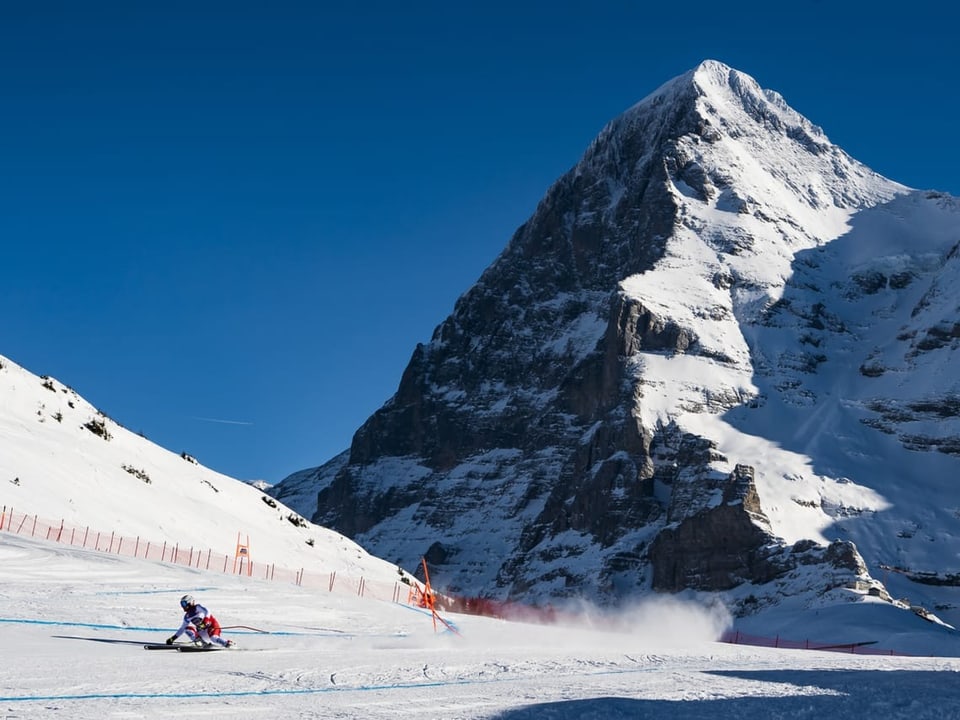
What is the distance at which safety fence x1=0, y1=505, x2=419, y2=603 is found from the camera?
37.2 meters

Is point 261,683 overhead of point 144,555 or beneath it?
beneath

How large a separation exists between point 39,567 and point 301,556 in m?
23.1

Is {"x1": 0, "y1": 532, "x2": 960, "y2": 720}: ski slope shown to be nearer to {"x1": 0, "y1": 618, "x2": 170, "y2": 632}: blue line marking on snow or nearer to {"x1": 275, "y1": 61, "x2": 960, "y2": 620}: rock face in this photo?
{"x1": 0, "y1": 618, "x2": 170, "y2": 632}: blue line marking on snow

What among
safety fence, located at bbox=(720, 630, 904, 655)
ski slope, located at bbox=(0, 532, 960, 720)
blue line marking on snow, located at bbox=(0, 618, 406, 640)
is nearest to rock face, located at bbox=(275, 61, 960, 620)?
safety fence, located at bbox=(720, 630, 904, 655)

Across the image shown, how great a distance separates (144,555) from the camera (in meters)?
40.5

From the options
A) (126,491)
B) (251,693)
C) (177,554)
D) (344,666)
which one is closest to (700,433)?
(126,491)

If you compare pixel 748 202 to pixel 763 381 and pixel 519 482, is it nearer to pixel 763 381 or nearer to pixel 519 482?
pixel 763 381

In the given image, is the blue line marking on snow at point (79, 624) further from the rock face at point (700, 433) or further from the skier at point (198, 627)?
the rock face at point (700, 433)

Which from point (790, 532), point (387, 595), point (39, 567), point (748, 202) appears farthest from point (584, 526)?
point (39, 567)

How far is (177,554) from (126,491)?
6194 mm

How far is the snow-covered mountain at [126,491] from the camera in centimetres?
4200

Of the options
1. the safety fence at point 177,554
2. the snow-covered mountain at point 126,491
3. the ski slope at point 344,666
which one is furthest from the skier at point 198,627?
the snow-covered mountain at point 126,491

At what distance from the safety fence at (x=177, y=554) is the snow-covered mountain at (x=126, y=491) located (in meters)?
0.55

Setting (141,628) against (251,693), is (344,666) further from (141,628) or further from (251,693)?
(141,628)
